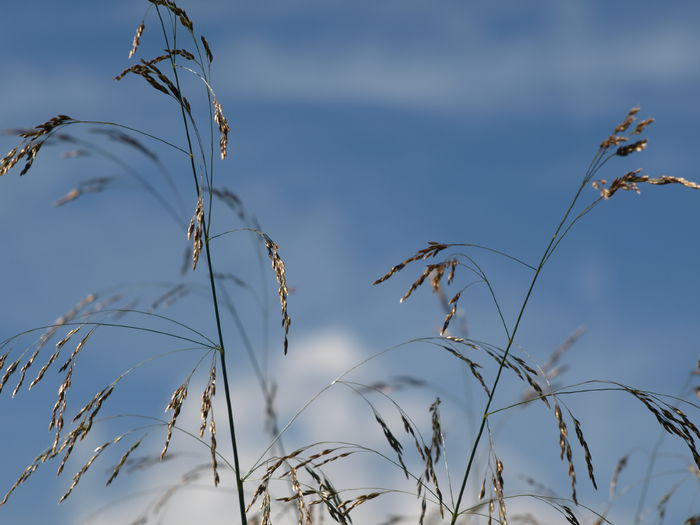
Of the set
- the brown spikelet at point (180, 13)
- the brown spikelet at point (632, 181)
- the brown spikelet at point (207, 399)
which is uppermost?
the brown spikelet at point (180, 13)

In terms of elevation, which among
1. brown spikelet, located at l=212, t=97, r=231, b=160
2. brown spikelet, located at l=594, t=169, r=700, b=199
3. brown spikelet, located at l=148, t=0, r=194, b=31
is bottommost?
brown spikelet, located at l=594, t=169, r=700, b=199

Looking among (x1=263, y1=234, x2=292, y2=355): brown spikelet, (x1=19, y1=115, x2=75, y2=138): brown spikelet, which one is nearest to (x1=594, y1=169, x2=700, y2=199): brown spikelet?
(x1=263, y1=234, x2=292, y2=355): brown spikelet

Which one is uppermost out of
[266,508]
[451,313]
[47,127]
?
[47,127]

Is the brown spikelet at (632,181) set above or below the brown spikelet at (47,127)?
below

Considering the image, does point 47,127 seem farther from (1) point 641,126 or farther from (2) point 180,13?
(1) point 641,126

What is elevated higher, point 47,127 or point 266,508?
point 47,127

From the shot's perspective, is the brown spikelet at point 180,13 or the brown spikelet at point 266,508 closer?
the brown spikelet at point 266,508

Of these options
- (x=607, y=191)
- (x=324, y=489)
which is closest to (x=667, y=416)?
(x=607, y=191)

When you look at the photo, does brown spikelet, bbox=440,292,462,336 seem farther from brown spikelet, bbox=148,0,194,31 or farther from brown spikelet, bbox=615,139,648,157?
brown spikelet, bbox=148,0,194,31

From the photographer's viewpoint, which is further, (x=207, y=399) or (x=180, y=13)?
(x=180, y=13)

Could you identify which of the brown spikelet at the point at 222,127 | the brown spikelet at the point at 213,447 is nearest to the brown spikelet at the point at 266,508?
the brown spikelet at the point at 213,447

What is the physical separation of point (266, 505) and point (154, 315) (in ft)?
2.22

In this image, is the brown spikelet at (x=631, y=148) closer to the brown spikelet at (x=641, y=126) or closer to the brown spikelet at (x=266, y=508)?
the brown spikelet at (x=641, y=126)

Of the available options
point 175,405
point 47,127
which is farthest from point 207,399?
point 47,127
